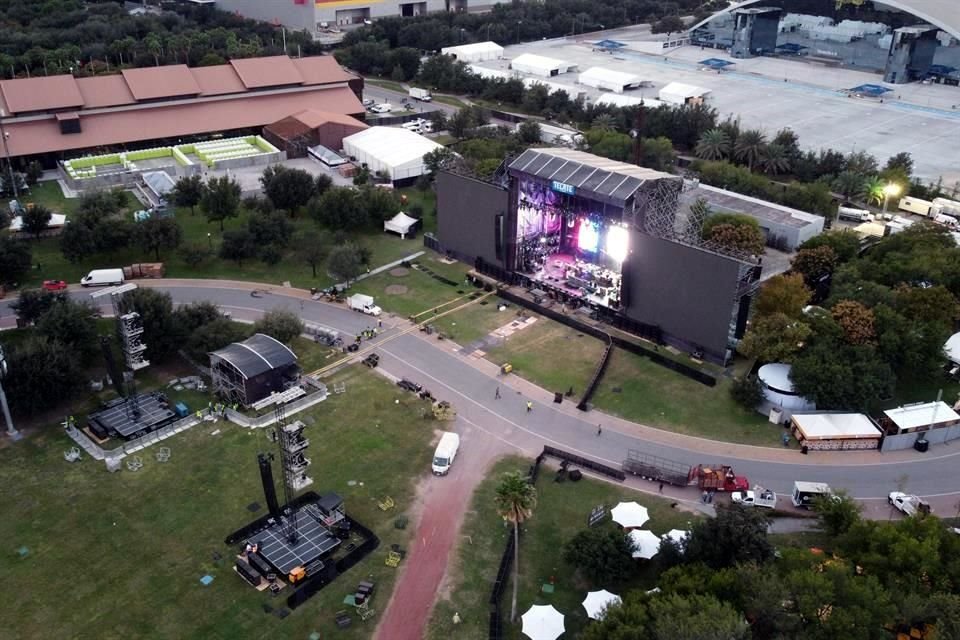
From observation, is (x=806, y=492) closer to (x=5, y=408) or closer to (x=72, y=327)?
(x=72, y=327)

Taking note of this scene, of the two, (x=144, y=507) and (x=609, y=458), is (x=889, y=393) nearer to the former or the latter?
(x=609, y=458)

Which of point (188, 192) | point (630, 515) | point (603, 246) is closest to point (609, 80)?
point (603, 246)

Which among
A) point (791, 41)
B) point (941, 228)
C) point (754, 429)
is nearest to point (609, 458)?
point (754, 429)

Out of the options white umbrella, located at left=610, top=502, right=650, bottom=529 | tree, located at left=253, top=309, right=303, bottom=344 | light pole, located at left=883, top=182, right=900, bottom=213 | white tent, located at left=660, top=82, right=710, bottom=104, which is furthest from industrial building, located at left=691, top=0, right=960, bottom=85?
white umbrella, located at left=610, top=502, right=650, bottom=529

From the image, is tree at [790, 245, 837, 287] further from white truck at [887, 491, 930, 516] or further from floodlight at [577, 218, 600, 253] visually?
white truck at [887, 491, 930, 516]

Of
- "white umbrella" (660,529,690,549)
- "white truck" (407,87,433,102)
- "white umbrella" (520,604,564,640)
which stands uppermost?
"white truck" (407,87,433,102)

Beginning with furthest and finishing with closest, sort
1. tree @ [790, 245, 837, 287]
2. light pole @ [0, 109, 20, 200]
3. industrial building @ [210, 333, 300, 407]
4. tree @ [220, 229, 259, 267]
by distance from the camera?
light pole @ [0, 109, 20, 200], tree @ [220, 229, 259, 267], tree @ [790, 245, 837, 287], industrial building @ [210, 333, 300, 407]

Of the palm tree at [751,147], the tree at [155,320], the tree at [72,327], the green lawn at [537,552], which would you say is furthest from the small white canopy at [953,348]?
the tree at [72,327]
